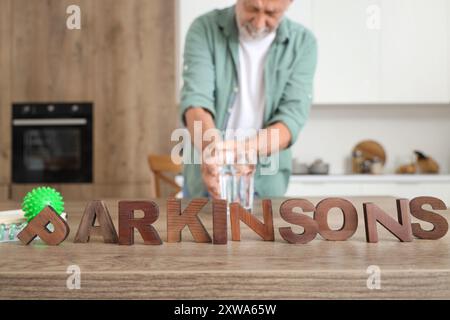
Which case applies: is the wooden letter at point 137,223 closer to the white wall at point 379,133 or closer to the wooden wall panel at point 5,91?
the wooden wall panel at point 5,91

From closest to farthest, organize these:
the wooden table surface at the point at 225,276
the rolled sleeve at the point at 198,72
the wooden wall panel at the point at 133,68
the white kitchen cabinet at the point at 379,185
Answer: the wooden table surface at the point at 225,276 < the rolled sleeve at the point at 198,72 < the white kitchen cabinet at the point at 379,185 < the wooden wall panel at the point at 133,68

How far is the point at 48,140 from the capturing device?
10.9ft

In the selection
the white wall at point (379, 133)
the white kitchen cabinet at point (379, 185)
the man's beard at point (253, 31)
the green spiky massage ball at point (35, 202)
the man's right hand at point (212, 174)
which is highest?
the man's beard at point (253, 31)

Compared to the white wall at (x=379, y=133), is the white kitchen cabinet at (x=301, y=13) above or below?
above

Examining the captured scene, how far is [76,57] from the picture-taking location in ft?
10.7

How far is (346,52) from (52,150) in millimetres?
2072

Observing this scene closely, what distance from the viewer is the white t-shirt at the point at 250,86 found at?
5.50 ft

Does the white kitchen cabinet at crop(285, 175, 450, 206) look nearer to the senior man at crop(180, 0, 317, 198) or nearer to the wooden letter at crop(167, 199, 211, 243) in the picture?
the senior man at crop(180, 0, 317, 198)

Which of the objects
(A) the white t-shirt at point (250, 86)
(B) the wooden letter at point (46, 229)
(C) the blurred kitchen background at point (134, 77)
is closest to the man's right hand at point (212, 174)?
(B) the wooden letter at point (46, 229)

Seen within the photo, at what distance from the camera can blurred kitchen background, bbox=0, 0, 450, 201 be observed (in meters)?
3.23

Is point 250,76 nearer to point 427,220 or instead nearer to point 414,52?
point 427,220

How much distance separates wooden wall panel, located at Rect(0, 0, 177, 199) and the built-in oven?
0.06 metres

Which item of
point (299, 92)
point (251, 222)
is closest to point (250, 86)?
point (299, 92)
